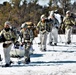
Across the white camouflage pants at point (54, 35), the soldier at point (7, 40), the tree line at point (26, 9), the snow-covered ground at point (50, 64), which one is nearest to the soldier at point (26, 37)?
the snow-covered ground at point (50, 64)

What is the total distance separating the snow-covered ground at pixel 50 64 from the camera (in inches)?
552

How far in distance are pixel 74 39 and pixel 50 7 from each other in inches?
1109

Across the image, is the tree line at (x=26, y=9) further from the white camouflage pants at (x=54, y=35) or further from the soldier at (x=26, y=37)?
the soldier at (x=26, y=37)

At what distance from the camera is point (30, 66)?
1534cm

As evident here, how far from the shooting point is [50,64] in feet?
51.9

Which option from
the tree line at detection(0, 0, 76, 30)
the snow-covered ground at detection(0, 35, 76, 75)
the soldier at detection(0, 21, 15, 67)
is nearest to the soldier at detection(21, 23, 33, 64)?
the snow-covered ground at detection(0, 35, 76, 75)

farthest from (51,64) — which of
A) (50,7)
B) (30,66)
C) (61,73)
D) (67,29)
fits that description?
(50,7)

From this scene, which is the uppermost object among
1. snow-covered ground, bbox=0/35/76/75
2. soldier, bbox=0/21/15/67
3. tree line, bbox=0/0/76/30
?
tree line, bbox=0/0/76/30

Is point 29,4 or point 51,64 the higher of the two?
point 29,4

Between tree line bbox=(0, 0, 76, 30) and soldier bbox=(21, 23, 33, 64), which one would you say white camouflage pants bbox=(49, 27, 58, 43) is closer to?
soldier bbox=(21, 23, 33, 64)

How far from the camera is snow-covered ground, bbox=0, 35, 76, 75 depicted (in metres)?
14.0

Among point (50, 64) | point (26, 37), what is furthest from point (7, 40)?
point (50, 64)

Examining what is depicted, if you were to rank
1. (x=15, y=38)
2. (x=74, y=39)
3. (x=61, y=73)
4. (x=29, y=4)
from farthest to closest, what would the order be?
(x=29, y=4) < (x=74, y=39) < (x=15, y=38) < (x=61, y=73)

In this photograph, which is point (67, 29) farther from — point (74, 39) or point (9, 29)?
point (9, 29)
